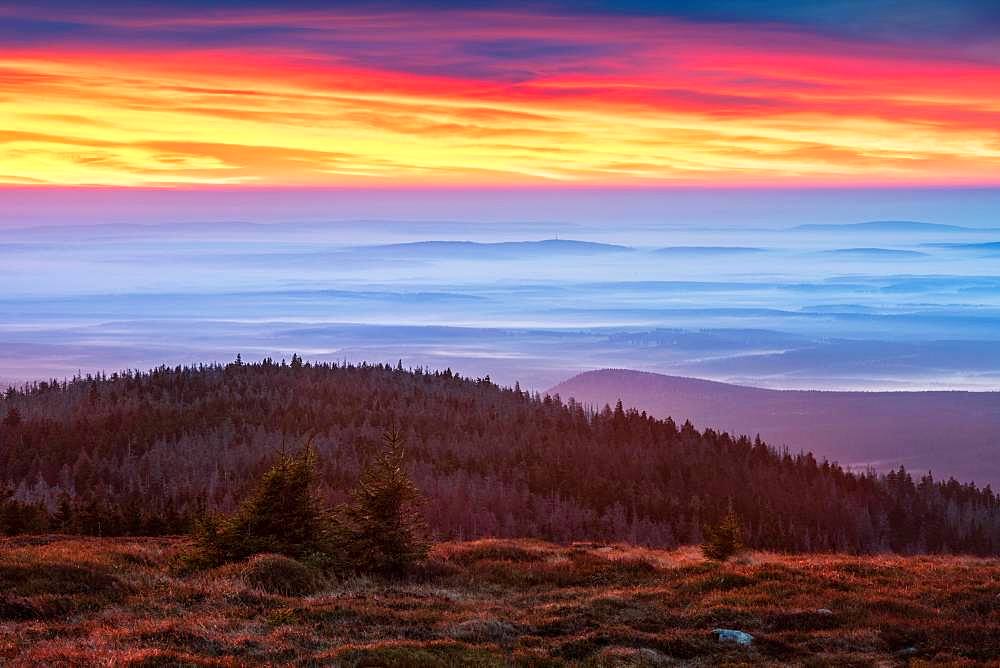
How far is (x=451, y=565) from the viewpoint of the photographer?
4012 centimetres

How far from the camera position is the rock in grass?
83.3 ft

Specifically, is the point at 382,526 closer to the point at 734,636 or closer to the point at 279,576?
the point at 279,576

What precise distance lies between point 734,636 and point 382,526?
48.9ft

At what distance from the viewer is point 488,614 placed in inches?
1129

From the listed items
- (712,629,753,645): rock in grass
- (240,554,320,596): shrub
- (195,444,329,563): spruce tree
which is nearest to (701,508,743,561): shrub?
(195,444,329,563): spruce tree

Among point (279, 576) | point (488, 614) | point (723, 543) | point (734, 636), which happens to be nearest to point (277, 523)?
point (279, 576)

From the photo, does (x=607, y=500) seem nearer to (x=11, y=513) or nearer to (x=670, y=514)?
(x=670, y=514)

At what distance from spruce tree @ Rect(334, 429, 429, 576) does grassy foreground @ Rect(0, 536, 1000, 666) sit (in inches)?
44.3

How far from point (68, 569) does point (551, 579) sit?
15535 millimetres

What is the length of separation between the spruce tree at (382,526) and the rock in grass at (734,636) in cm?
1423

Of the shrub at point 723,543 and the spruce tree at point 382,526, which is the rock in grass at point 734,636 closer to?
the spruce tree at point 382,526

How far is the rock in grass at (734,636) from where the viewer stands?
25.4 metres

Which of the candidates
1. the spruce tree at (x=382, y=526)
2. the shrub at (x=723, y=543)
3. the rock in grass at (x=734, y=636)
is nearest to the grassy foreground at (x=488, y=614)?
the rock in grass at (x=734, y=636)

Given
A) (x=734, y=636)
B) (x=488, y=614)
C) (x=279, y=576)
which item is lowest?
(x=488, y=614)
